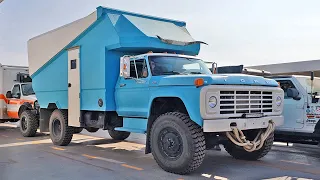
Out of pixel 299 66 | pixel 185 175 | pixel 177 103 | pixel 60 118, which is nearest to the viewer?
pixel 185 175

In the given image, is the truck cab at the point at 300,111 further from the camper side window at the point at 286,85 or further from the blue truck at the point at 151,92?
the blue truck at the point at 151,92

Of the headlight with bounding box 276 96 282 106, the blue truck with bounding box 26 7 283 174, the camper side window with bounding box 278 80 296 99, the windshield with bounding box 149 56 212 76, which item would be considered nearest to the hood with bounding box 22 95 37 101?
the blue truck with bounding box 26 7 283 174

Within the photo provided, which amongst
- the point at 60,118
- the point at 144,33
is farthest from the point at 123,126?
the point at 60,118

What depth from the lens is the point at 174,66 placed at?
25.4 ft

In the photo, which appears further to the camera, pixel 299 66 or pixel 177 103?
pixel 299 66

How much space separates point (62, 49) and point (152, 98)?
452 centimetres

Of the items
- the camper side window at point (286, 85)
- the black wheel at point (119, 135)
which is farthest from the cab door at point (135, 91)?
the camper side window at point (286, 85)

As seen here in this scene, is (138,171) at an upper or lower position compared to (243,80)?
lower

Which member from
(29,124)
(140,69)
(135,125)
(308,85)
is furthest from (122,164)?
(29,124)

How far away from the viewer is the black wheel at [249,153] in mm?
7613

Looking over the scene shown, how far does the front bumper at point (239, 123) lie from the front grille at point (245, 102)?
0.60ft

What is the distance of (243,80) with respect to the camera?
6.56 meters

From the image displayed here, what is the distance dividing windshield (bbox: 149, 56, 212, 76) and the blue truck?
2 cm

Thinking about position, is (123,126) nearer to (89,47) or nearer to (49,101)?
(89,47)
